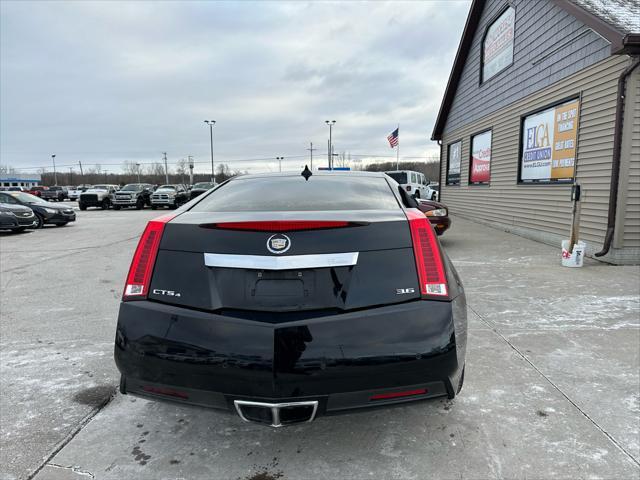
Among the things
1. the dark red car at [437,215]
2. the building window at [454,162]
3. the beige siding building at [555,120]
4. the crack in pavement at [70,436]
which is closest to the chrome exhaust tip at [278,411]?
the crack in pavement at [70,436]

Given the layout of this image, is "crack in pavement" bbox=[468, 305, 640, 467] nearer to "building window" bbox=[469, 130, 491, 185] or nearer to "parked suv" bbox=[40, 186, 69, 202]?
"building window" bbox=[469, 130, 491, 185]

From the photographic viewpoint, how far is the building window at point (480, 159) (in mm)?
13469

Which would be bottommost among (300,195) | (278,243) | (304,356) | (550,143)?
(304,356)

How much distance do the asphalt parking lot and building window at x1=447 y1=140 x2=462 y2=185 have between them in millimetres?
12677

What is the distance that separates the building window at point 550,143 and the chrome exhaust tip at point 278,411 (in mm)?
8786

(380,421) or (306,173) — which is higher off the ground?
(306,173)

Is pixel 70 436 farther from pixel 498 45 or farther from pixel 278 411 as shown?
pixel 498 45

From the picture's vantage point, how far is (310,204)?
8.08ft

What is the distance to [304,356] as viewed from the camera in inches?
74.7

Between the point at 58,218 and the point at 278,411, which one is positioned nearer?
the point at 278,411

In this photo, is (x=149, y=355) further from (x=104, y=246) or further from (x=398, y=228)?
(x=104, y=246)

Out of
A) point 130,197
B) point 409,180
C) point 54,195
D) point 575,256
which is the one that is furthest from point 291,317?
point 54,195

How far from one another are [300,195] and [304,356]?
1.13 meters

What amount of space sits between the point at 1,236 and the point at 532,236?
50.4 ft
